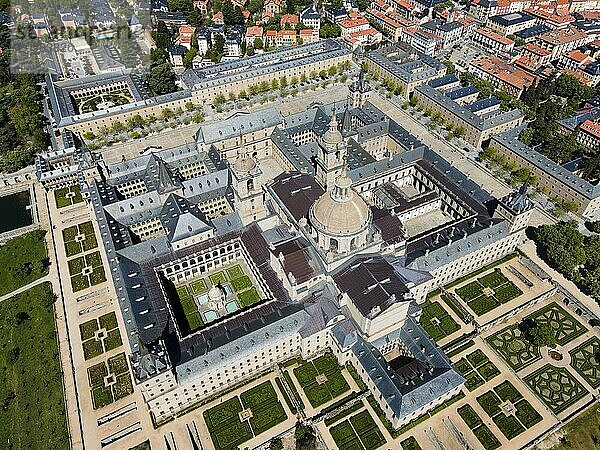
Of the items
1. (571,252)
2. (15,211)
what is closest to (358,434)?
(571,252)

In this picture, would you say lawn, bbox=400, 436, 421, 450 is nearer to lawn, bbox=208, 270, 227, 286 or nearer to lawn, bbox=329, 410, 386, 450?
lawn, bbox=329, 410, 386, 450

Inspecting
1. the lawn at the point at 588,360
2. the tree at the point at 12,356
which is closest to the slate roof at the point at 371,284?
the lawn at the point at 588,360

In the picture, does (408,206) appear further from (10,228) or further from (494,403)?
(10,228)

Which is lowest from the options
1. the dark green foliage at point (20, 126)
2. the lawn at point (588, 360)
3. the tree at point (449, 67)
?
the lawn at point (588, 360)

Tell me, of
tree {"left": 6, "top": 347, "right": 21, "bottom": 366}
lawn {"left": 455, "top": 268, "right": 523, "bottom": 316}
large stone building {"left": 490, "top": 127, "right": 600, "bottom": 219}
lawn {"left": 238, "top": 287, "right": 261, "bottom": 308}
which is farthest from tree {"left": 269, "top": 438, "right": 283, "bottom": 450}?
large stone building {"left": 490, "top": 127, "right": 600, "bottom": 219}

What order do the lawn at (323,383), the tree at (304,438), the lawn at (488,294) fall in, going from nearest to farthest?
the tree at (304,438), the lawn at (323,383), the lawn at (488,294)

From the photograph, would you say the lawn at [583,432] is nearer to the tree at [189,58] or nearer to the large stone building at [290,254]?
the large stone building at [290,254]
